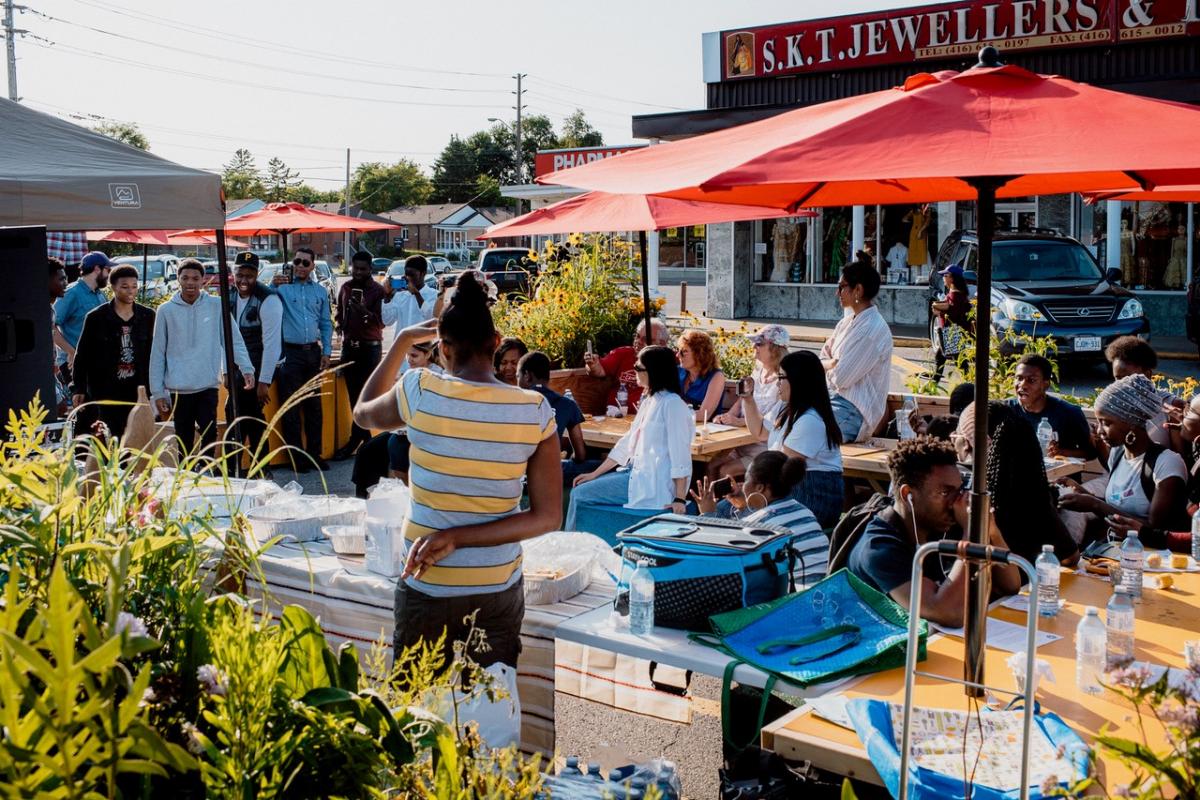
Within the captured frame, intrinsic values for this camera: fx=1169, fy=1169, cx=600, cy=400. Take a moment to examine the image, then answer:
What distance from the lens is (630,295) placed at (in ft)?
38.6

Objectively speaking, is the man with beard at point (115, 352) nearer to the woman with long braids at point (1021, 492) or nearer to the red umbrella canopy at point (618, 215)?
the red umbrella canopy at point (618, 215)

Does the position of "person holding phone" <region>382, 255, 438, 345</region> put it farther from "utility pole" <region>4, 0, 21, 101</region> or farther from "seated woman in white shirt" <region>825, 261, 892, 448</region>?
"utility pole" <region>4, 0, 21, 101</region>

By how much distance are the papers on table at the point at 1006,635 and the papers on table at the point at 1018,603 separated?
15 cm

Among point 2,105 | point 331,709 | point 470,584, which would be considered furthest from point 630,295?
point 331,709

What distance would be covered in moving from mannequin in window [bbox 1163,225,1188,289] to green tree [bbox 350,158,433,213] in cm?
8086

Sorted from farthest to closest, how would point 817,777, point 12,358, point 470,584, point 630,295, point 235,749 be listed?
point 630,295 < point 12,358 < point 470,584 < point 817,777 < point 235,749

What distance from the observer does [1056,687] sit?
135 inches

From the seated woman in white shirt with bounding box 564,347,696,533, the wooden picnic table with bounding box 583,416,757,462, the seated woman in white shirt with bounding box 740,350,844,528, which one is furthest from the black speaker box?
the seated woman in white shirt with bounding box 740,350,844,528

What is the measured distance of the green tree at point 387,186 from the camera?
316 feet

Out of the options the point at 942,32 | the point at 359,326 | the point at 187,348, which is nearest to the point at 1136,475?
the point at 187,348

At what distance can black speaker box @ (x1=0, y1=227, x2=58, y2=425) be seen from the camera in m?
5.77

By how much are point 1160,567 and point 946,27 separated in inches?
743

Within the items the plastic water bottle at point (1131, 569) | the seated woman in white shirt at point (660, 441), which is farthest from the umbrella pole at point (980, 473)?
the seated woman in white shirt at point (660, 441)

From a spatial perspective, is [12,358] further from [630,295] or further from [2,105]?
[630,295]
